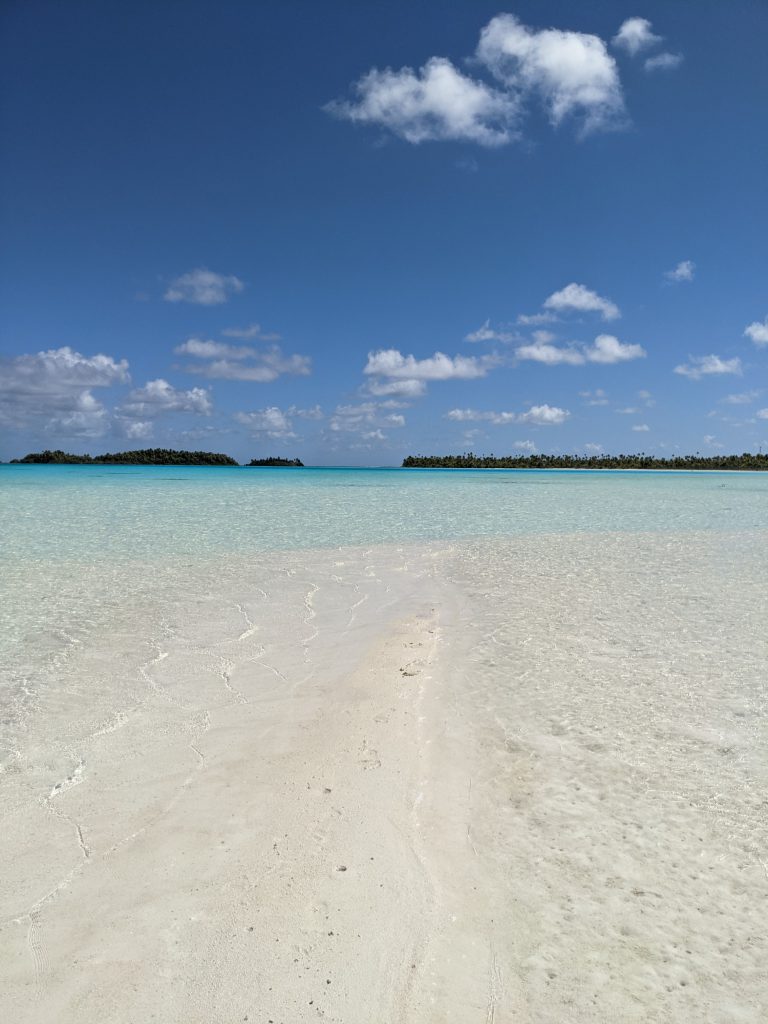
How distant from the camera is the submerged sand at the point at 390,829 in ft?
6.84

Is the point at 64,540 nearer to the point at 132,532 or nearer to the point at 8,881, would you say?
the point at 132,532

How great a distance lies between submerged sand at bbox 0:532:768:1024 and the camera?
2084 millimetres

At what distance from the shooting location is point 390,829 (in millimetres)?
2959

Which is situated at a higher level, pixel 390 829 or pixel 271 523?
pixel 271 523

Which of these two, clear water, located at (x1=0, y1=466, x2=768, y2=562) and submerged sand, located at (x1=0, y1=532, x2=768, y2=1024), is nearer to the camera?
submerged sand, located at (x1=0, y1=532, x2=768, y2=1024)

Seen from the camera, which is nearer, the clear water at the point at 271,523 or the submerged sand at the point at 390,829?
the submerged sand at the point at 390,829

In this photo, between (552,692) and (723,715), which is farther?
(552,692)

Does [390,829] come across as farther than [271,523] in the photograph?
No

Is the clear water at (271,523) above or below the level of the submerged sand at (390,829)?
above

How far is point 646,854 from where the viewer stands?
2723 millimetres

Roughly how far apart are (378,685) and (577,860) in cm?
241

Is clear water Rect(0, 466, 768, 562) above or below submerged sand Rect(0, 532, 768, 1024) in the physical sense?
above

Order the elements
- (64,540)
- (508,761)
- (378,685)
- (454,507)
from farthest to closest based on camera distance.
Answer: (454,507)
(64,540)
(378,685)
(508,761)

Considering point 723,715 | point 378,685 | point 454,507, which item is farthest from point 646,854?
point 454,507
